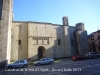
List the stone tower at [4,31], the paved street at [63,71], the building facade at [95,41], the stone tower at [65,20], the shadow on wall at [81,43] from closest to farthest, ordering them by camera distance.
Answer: the paved street at [63,71] → the stone tower at [4,31] → the shadow on wall at [81,43] → the stone tower at [65,20] → the building facade at [95,41]

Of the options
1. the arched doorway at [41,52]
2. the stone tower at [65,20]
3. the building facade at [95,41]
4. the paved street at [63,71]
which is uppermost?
the stone tower at [65,20]

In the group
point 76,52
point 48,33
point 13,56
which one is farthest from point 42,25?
point 76,52

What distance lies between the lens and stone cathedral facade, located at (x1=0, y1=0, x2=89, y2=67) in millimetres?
25375

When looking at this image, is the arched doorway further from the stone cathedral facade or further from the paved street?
the paved street

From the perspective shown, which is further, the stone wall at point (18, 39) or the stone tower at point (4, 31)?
the stone wall at point (18, 39)

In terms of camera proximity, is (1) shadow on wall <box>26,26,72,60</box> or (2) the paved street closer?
(2) the paved street

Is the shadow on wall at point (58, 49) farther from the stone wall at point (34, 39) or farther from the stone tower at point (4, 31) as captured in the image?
the stone tower at point (4, 31)

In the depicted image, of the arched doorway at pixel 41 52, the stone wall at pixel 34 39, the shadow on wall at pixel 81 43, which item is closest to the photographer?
the stone wall at pixel 34 39

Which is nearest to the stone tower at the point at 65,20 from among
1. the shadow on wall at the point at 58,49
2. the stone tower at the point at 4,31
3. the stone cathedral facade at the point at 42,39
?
the stone cathedral facade at the point at 42,39

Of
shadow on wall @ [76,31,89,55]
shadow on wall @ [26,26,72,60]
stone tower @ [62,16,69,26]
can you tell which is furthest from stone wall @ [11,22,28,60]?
shadow on wall @ [76,31,89,55]

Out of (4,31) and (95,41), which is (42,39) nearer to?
(4,31)

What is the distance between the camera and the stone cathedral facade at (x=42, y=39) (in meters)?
25.4

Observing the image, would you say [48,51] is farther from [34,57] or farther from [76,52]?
[76,52]

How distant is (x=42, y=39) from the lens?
Answer: 2820 centimetres
